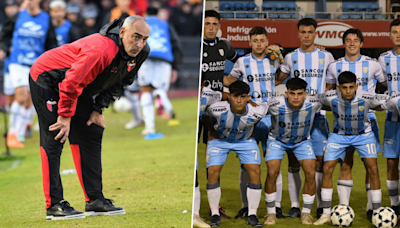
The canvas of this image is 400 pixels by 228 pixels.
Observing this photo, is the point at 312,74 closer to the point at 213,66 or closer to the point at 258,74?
the point at 258,74

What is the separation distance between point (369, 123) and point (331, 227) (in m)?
0.99

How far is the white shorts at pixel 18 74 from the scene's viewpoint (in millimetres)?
8055

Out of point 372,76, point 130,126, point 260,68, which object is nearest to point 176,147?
point 130,126

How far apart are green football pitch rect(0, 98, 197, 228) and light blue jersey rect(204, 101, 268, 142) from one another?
0.78 metres

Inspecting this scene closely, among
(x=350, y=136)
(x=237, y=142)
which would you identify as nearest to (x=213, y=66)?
(x=237, y=142)

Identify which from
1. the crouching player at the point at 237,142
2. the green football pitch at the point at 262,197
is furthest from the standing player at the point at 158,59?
the crouching player at the point at 237,142

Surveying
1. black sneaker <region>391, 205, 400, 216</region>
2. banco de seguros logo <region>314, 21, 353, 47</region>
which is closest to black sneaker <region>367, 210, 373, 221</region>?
black sneaker <region>391, 205, 400, 216</region>

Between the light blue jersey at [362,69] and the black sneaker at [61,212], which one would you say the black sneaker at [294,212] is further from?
the black sneaker at [61,212]

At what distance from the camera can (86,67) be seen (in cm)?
374

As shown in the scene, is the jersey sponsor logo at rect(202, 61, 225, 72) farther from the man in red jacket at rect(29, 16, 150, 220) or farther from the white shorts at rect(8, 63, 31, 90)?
the white shorts at rect(8, 63, 31, 90)

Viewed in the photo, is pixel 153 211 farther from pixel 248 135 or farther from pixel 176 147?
pixel 176 147

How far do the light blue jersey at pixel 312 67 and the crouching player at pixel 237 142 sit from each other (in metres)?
0.57

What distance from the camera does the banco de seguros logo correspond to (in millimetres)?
13414

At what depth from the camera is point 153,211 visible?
14.1 feet
